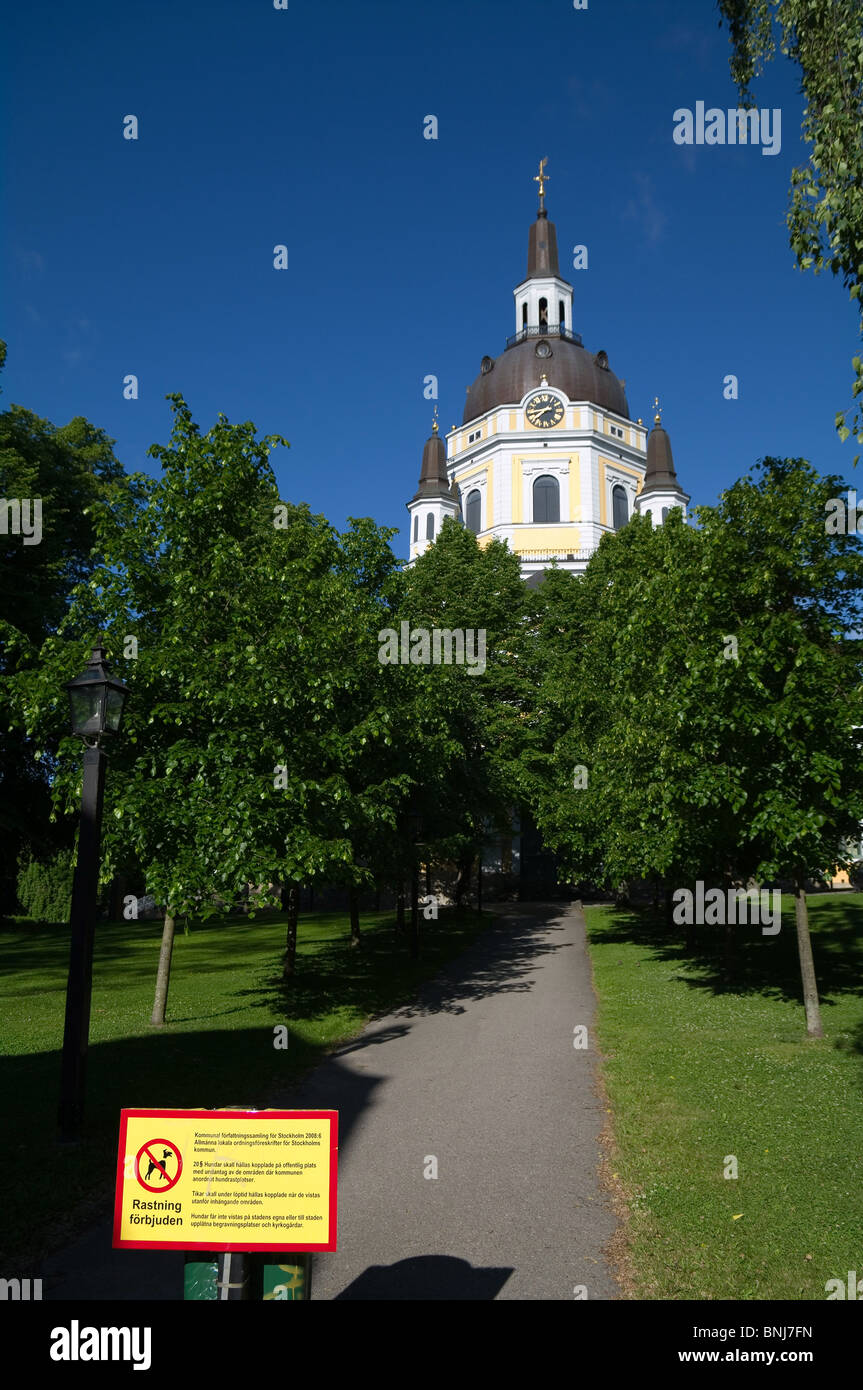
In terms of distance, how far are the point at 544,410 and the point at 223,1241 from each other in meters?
57.6

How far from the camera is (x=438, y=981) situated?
61.3 feet

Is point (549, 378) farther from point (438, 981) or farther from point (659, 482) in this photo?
point (438, 981)

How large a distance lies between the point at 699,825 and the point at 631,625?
11.2 feet

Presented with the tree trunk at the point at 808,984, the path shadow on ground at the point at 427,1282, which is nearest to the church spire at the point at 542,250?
the tree trunk at the point at 808,984

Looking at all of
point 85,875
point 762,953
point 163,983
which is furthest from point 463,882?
point 85,875

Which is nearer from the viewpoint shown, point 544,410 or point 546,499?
point 546,499

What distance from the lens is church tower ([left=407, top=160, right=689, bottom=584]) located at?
5528 cm

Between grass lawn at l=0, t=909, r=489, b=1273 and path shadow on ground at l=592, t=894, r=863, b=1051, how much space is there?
548 cm

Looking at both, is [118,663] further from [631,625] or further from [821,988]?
[821,988]

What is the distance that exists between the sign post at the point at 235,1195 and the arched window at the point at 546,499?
53395mm

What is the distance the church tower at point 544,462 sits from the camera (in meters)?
55.3

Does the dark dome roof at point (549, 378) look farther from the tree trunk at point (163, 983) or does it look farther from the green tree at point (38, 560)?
the tree trunk at point (163, 983)

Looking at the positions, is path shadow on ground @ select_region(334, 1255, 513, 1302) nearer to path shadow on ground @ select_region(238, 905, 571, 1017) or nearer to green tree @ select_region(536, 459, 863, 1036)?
green tree @ select_region(536, 459, 863, 1036)
